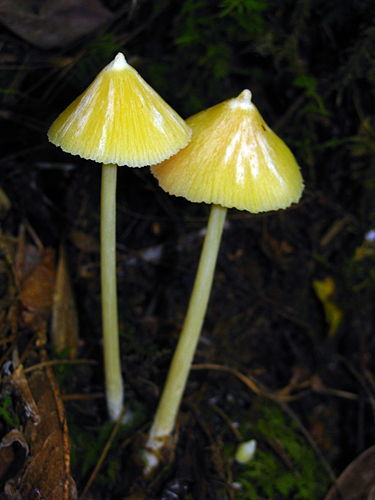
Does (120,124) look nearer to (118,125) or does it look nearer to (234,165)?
(118,125)

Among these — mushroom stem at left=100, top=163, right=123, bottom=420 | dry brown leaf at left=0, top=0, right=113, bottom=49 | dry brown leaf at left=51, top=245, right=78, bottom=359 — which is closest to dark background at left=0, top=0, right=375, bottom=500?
dry brown leaf at left=0, top=0, right=113, bottom=49

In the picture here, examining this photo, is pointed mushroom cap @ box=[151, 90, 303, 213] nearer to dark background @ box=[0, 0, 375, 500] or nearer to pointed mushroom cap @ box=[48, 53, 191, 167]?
pointed mushroom cap @ box=[48, 53, 191, 167]

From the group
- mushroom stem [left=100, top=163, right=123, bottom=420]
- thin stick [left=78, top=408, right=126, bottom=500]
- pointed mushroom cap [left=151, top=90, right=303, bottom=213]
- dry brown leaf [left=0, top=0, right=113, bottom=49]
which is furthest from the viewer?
dry brown leaf [left=0, top=0, right=113, bottom=49]

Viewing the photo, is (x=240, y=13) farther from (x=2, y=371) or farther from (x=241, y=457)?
(x=241, y=457)

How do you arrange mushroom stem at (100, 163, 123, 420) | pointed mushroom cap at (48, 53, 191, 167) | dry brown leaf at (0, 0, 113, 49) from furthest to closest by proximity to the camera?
dry brown leaf at (0, 0, 113, 49)
mushroom stem at (100, 163, 123, 420)
pointed mushroom cap at (48, 53, 191, 167)

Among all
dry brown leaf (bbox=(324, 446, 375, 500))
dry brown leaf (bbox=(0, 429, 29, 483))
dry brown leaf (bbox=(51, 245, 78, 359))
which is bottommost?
dry brown leaf (bbox=(324, 446, 375, 500))

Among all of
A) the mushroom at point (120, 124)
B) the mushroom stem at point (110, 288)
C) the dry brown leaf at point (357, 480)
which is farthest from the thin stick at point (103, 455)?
the mushroom at point (120, 124)
